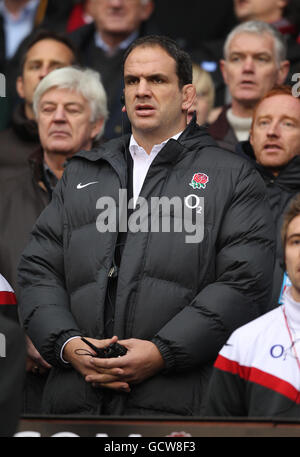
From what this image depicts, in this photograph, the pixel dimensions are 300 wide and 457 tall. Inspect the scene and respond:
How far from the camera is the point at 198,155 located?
17.1 ft

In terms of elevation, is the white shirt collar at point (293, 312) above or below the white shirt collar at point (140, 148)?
below

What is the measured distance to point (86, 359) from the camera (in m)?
4.80

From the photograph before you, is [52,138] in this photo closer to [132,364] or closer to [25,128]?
[25,128]

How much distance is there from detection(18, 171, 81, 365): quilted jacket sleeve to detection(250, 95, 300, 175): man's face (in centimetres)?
127

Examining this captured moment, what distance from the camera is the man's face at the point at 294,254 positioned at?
15.0 ft

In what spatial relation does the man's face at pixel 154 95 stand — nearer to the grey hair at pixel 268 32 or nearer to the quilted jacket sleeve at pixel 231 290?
the quilted jacket sleeve at pixel 231 290

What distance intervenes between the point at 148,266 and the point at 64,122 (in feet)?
5.47

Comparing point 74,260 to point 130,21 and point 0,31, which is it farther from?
point 0,31

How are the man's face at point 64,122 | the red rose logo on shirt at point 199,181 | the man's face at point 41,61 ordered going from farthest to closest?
the man's face at point 41,61, the man's face at point 64,122, the red rose logo on shirt at point 199,181

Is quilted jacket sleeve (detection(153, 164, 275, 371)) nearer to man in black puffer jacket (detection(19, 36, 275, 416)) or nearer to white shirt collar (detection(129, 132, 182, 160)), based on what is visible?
man in black puffer jacket (detection(19, 36, 275, 416))

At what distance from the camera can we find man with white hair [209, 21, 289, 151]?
6.90m

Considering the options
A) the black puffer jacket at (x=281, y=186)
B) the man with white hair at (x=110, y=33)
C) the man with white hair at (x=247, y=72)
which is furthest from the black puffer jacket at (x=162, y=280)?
the man with white hair at (x=110, y=33)

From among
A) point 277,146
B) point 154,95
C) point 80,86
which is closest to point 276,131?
point 277,146

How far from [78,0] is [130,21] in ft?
5.50
